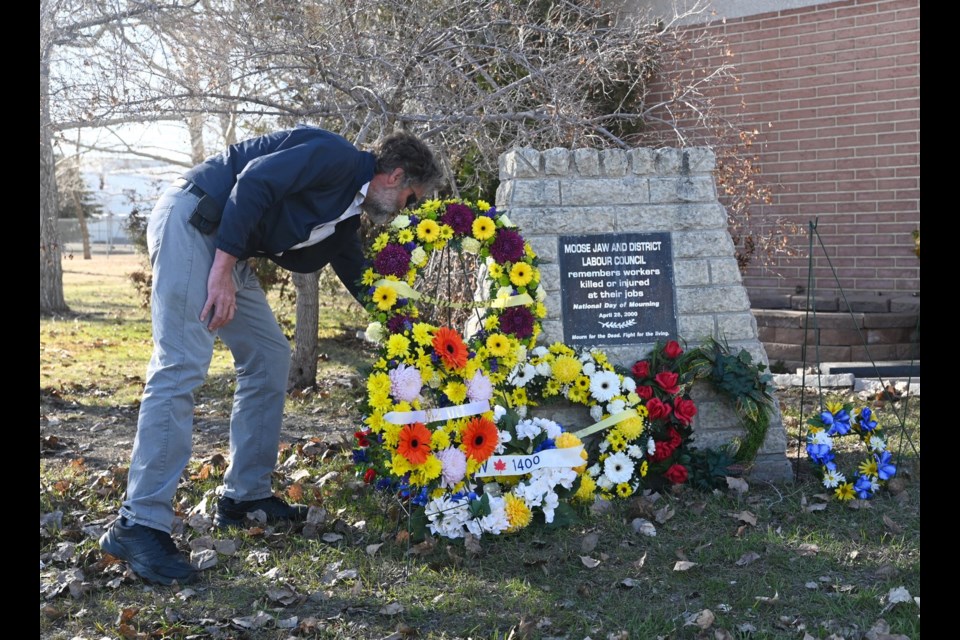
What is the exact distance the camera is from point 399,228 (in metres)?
4.66

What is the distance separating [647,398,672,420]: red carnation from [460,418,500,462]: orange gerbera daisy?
100 cm

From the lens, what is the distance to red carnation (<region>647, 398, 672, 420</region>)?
4.93 metres

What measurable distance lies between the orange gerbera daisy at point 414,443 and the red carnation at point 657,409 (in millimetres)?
1327

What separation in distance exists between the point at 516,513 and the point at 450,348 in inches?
31.4

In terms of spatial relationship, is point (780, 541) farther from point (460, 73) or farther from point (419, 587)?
point (460, 73)

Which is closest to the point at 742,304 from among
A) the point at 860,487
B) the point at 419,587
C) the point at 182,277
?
the point at 860,487

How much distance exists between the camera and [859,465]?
5012mm

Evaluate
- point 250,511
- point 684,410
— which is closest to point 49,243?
point 250,511

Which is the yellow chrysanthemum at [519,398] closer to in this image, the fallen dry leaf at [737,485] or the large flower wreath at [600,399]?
the large flower wreath at [600,399]

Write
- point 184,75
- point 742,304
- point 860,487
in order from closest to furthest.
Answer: point 860,487
point 742,304
point 184,75

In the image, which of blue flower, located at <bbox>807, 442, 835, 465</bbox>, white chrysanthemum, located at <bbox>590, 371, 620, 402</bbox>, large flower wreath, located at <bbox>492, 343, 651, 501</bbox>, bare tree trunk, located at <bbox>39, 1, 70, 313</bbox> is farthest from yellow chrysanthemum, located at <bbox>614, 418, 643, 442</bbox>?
bare tree trunk, located at <bbox>39, 1, 70, 313</bbox>

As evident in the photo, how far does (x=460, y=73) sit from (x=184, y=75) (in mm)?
2079

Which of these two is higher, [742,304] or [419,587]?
[742,304]

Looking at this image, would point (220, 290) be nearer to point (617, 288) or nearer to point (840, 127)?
point (617, 288)
